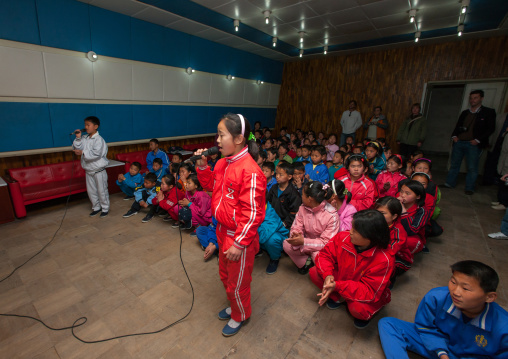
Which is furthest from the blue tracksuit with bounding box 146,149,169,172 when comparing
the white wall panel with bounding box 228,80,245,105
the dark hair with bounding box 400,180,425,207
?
the dark hair with bounding box 400,180,425,207

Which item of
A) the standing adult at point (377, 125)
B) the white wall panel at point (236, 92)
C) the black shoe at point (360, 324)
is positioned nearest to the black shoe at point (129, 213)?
the black shoe at point (360, 324)

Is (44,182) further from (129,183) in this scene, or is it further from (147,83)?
(147,83)

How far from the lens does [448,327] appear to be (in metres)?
1.48

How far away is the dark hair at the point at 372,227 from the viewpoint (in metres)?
1.65

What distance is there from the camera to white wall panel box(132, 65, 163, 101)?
5004mm

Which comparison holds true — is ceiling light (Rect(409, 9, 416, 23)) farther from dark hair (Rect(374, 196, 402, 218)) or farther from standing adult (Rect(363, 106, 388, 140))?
dark hair (Rect(374, 196, 402, 218))

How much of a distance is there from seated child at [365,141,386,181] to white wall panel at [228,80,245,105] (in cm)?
434

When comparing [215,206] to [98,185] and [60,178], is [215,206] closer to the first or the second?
[98,185]

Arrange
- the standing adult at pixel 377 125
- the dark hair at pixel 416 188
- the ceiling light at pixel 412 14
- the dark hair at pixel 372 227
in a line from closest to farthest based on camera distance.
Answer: the dark hair at pixel 372 227 → the dark hair at pixel 416 188 → the ceiling light at pixel 412 14 → the standing adult at pixel 377 125

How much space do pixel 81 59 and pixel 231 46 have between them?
3946mm

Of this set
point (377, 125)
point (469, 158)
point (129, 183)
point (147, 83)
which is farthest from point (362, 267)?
point (377, 125)

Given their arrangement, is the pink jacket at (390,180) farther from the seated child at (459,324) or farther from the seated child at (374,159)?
the seated child at (459,324)

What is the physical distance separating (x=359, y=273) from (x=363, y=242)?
30 centimetres

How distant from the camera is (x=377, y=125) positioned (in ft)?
23.1
